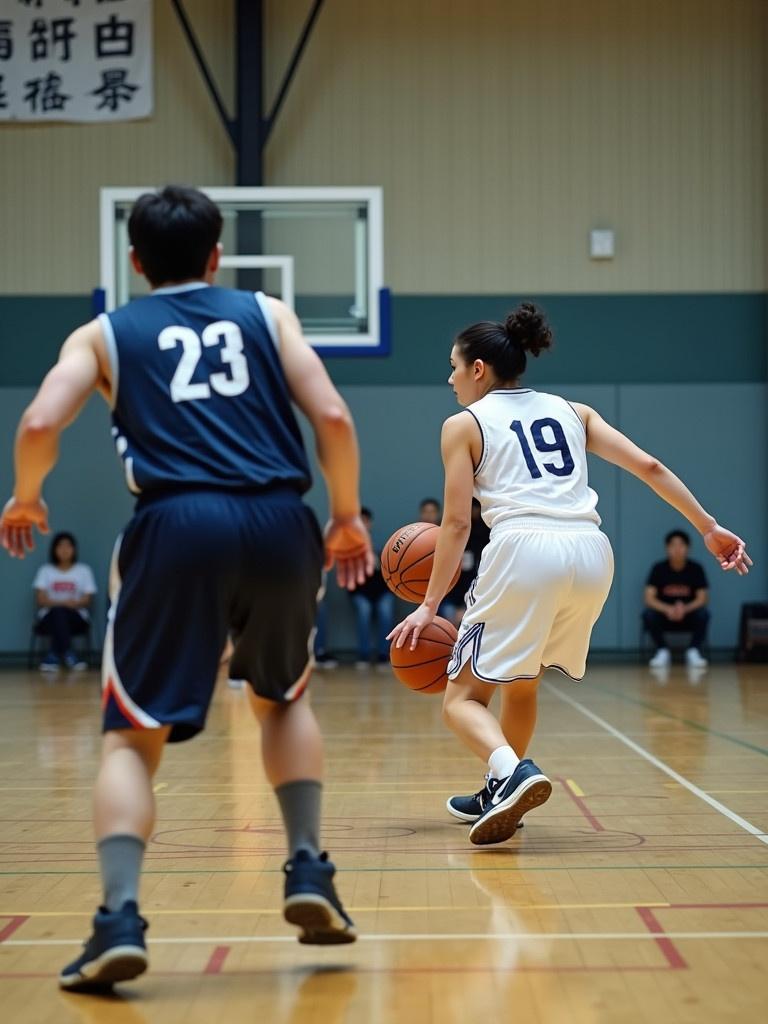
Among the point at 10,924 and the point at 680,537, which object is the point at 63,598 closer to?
the point at 680,537

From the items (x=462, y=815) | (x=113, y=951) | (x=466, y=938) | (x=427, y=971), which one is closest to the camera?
(x=113, y=951)

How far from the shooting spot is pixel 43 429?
2531 mm

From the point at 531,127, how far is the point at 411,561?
34.1 feet

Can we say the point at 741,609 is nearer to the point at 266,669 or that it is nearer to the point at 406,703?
the point at 406,703

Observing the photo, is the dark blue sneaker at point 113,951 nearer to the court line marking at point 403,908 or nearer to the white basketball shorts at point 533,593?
the court line marking at point 403,908

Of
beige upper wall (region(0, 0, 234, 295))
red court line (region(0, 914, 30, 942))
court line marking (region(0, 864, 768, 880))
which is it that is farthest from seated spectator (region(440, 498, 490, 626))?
red court line (region(0, 914, 30, 942))

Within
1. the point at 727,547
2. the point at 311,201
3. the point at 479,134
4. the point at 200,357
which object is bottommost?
the point at 727,547

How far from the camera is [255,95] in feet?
45.3

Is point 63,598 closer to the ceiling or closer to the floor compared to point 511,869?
closer to the floor

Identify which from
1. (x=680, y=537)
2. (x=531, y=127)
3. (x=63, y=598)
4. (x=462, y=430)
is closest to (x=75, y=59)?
(x=531, y=127)

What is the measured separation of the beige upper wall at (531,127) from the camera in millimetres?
14094

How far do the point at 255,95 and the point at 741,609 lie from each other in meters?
7.24

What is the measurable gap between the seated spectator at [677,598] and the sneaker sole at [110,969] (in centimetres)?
1122

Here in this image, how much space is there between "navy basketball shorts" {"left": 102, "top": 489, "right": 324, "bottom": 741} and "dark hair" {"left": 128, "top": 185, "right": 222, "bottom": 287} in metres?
0.47
